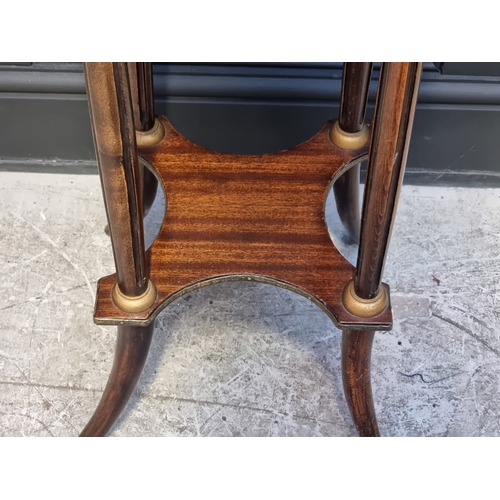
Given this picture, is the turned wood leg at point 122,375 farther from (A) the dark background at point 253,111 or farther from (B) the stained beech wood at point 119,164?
(A) the dark background at point 253,111

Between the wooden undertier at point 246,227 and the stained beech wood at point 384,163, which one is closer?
the stained beech wood at point 384,163

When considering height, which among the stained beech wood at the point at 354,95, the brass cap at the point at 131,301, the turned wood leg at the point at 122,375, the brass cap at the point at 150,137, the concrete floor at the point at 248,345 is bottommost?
the concrete floor at the point at 248,345

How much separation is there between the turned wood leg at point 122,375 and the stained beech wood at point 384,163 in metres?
0.26

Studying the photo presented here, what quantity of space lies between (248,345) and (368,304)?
323mm

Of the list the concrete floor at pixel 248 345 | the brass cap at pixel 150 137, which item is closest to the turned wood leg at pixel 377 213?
the concrete floor at pixel 248 345

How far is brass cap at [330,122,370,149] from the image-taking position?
844 mm

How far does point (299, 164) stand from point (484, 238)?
43 cm

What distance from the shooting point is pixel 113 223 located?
0.62 m

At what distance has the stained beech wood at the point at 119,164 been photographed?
49 cm

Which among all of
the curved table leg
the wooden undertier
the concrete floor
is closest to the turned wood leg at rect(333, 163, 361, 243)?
the concrete floor

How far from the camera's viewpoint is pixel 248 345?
0.98 m

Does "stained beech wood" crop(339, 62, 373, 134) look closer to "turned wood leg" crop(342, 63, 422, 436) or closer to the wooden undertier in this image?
the wooden undertier

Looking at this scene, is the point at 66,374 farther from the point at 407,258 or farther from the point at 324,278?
the point at 407,258

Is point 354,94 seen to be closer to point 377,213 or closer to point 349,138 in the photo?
point 349,138
